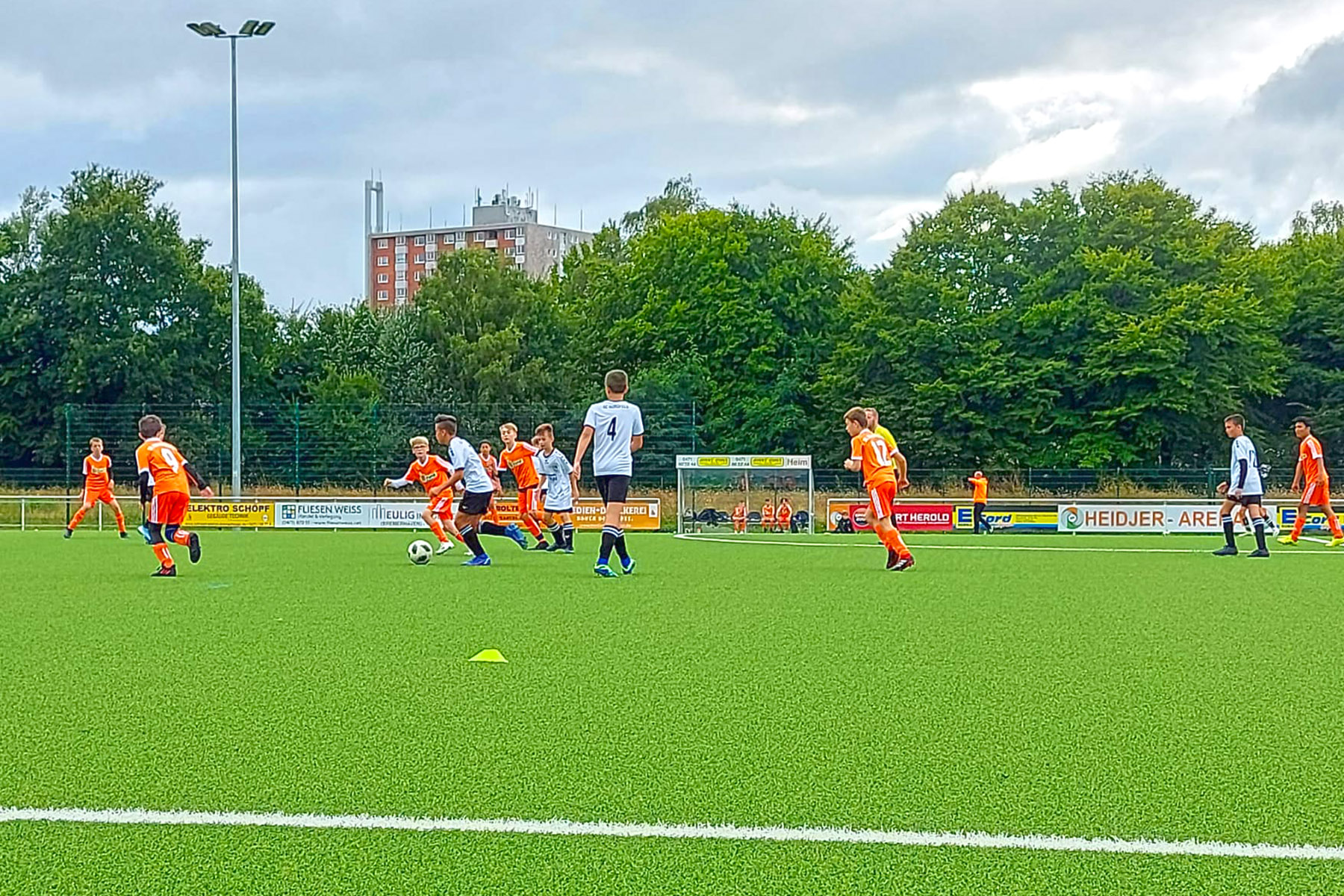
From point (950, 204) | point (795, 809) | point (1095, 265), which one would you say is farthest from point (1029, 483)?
point (795, 809)

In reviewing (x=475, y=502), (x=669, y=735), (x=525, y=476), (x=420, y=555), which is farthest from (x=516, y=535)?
(x=669, y=735)

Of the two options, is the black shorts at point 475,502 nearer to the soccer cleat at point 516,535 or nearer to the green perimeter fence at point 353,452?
Result: the soccer cleat at point 516,535

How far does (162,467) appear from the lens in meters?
14.0

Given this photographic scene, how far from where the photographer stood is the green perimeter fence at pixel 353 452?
1340 inches

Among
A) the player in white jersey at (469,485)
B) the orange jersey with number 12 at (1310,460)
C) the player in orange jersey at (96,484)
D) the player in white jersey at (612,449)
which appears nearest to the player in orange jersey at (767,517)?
the orange jersey with number 12 at (1310,460)

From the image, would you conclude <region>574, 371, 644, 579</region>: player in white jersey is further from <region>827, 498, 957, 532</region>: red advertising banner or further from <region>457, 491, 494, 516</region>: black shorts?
<region>827, 498, 957, 532</region>: red advertising banner

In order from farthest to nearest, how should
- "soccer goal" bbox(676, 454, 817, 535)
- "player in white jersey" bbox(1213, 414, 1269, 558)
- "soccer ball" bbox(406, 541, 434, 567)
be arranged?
"soccer goal" bbox(676, 454, 817, 535)
"player in white jersey" bbox(1213, 414, 1269, 558)
"soccer ball" bbox(406, 541, 434, 567)

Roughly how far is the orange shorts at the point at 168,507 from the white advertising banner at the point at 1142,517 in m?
21.2

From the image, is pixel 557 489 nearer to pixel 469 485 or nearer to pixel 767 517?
pixel 469 485

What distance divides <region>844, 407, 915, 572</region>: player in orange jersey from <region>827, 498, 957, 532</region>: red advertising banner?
15662 millimetres

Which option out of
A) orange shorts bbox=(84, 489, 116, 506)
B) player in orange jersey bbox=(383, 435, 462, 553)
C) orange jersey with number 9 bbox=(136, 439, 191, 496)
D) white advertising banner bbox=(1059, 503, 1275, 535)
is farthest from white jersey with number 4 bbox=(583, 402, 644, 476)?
white advertising banner bbox=(1059, 503, 1275, 535)

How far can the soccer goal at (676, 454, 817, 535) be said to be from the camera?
29.9 metres

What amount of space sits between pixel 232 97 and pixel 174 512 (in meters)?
20.9

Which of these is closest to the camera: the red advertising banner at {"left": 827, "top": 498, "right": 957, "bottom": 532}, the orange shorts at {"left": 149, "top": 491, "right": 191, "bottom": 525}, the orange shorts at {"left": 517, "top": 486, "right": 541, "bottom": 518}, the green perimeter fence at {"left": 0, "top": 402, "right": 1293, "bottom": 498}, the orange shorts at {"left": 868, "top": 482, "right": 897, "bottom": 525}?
the orange shorts at {"left": 149, "top": 491, "right": 191, "bottom": 525}
